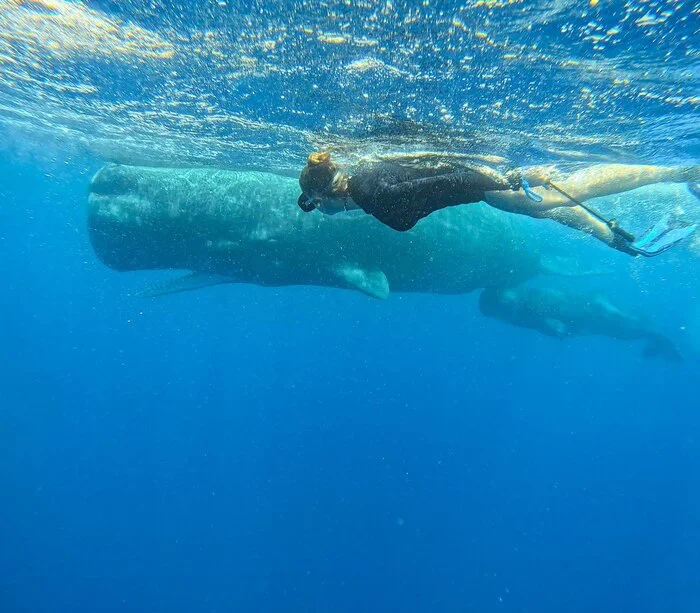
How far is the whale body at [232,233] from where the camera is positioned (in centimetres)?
1012

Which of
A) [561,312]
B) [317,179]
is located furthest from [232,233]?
[561,312]

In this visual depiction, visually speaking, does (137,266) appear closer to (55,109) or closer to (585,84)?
(55,109)

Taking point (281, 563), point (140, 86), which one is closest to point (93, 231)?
point (140, 86)

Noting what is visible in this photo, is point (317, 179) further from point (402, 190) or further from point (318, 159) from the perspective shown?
point (402, 190)

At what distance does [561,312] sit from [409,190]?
1495 cm

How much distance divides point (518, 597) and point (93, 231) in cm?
2505

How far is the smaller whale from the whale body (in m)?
6.13

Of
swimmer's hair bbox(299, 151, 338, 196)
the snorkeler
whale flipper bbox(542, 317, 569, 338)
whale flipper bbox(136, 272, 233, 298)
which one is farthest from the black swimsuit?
whale flipper bbox(542, 317, 569, 338)

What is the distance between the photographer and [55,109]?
529 inches

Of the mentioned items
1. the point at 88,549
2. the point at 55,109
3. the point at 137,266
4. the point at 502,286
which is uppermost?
the point at 55,109

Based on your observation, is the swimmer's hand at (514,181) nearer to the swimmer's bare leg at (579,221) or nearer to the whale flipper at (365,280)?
the swimmer's bare leg at (579,221)

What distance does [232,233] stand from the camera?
33.2ft

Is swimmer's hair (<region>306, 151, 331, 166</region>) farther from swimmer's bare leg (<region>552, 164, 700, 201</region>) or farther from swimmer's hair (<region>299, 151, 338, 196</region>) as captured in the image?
swimmer's bare leg (<region>552, 164, 700, 201</region>)

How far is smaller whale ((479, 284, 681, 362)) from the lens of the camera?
16.4 meters
